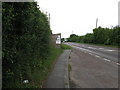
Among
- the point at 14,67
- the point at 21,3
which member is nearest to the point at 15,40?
the point at 14,67

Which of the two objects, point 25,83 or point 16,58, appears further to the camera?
point 25,83

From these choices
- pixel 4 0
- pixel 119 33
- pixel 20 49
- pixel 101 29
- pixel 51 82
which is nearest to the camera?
pixel 4 0

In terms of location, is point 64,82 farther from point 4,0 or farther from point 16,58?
point 4,0

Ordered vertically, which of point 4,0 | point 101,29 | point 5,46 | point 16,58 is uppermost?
point 101,29

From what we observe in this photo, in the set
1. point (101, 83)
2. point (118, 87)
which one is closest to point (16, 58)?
point (101, 83)

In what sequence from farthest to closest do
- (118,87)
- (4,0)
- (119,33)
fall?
1. (119,33)
2. (118,87)
3. (4,0)

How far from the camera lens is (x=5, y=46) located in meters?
3.59

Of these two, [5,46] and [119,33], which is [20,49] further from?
[119,33]

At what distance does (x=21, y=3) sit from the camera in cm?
407

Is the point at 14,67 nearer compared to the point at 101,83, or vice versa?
the point at 14,67

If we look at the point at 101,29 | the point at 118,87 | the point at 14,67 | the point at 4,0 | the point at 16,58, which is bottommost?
the point at 118,87

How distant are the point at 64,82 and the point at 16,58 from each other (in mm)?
2433

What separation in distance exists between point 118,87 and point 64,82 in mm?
2161

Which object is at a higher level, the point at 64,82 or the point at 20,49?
the point at 20,49
